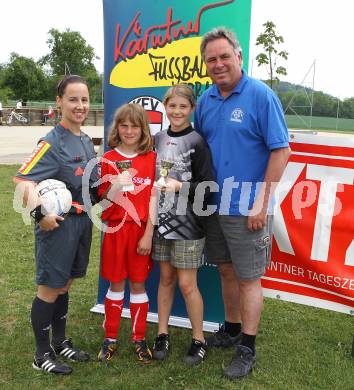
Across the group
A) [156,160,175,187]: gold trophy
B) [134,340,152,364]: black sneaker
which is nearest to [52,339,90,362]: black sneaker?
[134,340,152,364]: black sneaker

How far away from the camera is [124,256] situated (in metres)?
3.06

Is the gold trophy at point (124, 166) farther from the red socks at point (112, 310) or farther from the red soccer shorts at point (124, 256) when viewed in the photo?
→ the red socks at point (112, 310)

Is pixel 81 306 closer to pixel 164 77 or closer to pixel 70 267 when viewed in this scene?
pixel 70 267

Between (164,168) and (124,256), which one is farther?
(124,256)

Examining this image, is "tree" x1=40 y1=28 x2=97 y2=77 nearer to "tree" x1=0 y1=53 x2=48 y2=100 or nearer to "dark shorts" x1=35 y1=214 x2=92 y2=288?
"tree" x1=0 y1=53 x2=48 y2=100

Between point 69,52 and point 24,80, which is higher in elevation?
point 69,52

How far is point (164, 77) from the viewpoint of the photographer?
11.5ft

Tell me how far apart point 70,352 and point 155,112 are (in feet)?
6.04

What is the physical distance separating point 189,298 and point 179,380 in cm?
52

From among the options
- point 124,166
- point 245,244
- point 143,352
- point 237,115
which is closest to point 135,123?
point 124,166

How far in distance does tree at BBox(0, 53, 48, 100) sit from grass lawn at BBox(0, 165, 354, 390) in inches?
2391

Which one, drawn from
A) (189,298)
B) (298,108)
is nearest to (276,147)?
(189,298)

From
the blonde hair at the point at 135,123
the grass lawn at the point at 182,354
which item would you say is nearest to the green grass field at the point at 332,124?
the grass lawn at the point at 182,354

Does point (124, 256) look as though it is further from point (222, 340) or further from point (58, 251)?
point (222, 340)
